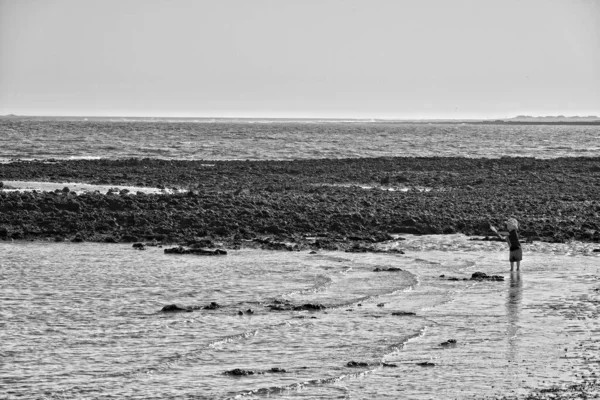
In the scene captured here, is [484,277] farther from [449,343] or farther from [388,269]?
[449,343]

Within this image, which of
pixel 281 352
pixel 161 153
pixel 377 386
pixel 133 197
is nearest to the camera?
pixel 377 386

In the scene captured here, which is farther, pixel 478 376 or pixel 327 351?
pixel 327 351

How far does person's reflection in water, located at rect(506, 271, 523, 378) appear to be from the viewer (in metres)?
13.6

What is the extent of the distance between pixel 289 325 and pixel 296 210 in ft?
45.3

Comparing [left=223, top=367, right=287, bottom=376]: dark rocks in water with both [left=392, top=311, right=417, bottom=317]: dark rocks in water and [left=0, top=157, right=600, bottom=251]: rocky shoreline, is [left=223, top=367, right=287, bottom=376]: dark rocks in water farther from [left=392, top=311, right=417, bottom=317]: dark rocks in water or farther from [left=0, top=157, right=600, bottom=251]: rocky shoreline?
[left=0, top=157, right=600, bottom=251]: rocky shoreline

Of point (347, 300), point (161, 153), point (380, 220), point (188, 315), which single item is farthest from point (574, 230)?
point (161, 153)

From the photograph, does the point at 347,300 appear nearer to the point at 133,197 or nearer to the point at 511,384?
the point at 511,384

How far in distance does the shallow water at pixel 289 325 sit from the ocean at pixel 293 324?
4 centimetres

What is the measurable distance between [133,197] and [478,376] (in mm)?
19621

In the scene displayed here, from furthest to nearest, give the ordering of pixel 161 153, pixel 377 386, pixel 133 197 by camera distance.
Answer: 1. pixel 161 153
2. pixel 133 197
3. pixel 377 386

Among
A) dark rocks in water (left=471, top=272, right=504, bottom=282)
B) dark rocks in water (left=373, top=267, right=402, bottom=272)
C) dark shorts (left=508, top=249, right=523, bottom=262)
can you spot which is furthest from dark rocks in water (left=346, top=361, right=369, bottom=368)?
dark shorts (left=508, top=249, right=523, bottom=262)

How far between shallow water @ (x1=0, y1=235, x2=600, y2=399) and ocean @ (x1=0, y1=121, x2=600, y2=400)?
4cm

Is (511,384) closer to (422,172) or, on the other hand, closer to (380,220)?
(380,220)

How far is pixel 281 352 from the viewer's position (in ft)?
46.2
